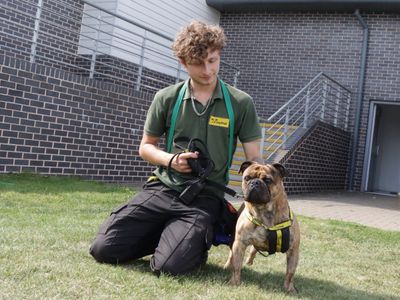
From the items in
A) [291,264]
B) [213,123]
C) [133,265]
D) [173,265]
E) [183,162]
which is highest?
[213,123]

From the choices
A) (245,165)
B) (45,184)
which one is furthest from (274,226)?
(45,184)

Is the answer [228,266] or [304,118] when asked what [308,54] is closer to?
[304,118]

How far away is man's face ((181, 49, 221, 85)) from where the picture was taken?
11.5 feet

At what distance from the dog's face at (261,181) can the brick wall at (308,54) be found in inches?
419

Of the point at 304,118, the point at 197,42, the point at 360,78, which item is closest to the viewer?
the point at 197,42

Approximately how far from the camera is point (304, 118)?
11.3m

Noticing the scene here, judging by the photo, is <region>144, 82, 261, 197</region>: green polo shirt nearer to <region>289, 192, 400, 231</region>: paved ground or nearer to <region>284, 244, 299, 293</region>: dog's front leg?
<region>284, 244, 299, 293</region>: dog's front leg

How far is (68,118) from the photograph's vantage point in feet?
26.7

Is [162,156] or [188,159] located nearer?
[188,159]

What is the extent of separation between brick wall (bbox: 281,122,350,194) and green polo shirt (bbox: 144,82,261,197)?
6.18m

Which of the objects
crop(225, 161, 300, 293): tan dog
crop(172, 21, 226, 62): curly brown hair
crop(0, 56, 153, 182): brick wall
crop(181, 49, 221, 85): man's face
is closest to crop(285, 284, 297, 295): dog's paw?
crop(225, 161, 300, 293): tan dog

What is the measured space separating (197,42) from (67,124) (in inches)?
201

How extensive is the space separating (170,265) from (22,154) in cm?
478

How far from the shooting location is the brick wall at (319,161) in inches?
415
